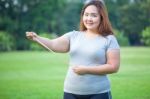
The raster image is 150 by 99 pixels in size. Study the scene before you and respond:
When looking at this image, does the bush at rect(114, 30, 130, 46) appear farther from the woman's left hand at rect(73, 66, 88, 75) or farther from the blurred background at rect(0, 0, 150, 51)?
the woman's left hand at rect(73, 66, 88, 75)

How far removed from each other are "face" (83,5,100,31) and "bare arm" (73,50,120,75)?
0.12 metres

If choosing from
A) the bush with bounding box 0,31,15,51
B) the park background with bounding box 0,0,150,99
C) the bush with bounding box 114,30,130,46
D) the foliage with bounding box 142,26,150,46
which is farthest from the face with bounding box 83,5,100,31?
the bush with bounding box 0,31,15,51

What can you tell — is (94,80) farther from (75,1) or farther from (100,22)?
(75,1)

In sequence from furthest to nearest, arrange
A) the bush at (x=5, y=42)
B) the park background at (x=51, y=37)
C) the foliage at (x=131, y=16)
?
the bush at (x=5, y=42), the foliage at (x=131, y=16), the park background at (x=51, y=37)

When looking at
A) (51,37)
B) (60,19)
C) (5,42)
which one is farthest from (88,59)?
(60,19)

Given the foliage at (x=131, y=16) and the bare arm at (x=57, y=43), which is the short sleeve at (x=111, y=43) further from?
the foliage at (x=131, y=16)

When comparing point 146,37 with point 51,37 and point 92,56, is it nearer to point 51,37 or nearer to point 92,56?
point 51,37

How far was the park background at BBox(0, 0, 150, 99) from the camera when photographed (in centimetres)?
466

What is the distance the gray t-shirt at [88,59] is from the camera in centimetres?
165

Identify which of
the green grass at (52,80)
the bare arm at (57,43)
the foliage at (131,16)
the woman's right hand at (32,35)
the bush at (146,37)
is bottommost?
the green grass at (52,80)

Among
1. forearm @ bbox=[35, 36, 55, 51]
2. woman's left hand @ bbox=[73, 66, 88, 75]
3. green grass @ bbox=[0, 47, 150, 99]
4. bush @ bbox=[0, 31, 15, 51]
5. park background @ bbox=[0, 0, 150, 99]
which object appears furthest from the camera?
bush @ bbox=[0, 31, 15, 51]

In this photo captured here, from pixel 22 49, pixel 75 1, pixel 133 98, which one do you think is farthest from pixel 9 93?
pixel 22 49

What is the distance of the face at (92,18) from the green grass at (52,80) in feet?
8.40

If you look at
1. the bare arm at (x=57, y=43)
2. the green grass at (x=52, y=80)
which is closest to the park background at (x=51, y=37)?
the green grass at (x=52, y=80)
